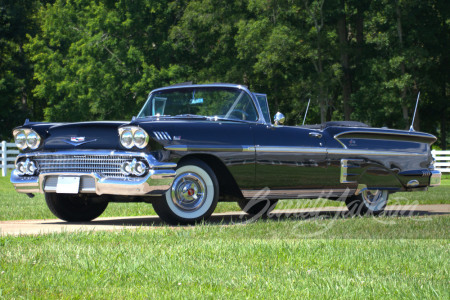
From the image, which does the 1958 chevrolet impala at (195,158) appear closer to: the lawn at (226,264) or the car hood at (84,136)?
the car hood at (84,136)

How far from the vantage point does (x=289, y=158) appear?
9039mm

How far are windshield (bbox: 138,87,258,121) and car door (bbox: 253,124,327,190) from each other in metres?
0.33

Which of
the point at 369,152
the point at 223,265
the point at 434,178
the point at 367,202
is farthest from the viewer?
the point at 434,178

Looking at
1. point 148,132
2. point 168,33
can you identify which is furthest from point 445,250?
point 168,33

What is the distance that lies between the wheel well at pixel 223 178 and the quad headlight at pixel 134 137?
25.5 inches

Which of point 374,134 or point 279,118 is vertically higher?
point 279,118

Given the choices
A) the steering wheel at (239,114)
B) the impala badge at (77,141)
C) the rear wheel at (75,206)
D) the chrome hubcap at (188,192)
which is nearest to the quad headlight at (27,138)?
the impala badge at (77,141)

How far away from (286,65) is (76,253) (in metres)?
32.7

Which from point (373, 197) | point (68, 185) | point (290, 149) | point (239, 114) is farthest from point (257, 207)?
point (68, 185)

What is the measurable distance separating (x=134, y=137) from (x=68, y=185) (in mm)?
919

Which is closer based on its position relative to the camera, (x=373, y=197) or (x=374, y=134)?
(x=374, y=134)

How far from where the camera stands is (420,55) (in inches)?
1391

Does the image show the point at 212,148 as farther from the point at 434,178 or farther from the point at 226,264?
the point at 434,178

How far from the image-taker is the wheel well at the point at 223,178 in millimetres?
8445
